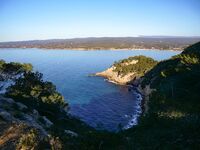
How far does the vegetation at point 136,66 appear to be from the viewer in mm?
131250

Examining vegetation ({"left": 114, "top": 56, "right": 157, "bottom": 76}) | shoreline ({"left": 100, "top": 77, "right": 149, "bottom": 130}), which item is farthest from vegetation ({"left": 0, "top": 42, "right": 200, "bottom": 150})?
vegetation ({"left": 114, "top": 56, "right": 157, "bottom": 76})

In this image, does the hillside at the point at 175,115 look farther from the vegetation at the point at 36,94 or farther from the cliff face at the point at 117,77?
the cliff face at the point at 117,77

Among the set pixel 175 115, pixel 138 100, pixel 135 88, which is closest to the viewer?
pixel 175 115

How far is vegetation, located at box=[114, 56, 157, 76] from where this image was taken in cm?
13125

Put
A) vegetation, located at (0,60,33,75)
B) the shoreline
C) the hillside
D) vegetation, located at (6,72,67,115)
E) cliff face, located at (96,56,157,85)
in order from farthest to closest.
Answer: cliff face, located at (96,56,157,85) < the shoreline < vegetation, located at (0,60,33,75) < vegetation, located at (6,72,67,115) < the hillside

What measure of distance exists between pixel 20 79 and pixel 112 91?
58733 millimetres

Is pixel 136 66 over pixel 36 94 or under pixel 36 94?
under

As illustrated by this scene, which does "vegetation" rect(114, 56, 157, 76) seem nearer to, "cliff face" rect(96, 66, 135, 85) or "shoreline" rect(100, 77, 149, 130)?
"cliff face" rect(96, 66, 135, 85)

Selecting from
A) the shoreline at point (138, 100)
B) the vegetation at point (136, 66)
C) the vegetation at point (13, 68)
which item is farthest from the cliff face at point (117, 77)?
the vegetation at point (13, 68)

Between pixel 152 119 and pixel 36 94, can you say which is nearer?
pixel 152 119

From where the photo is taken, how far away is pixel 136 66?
134750 millimetres

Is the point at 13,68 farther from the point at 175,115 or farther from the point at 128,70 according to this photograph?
the point at 128,70

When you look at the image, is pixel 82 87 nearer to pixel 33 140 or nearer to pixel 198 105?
pixel 198 105

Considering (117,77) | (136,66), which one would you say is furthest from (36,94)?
A: (136,66)
